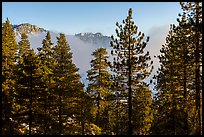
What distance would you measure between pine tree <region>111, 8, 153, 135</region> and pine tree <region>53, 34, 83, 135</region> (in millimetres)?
6531

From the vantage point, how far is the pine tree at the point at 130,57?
24469mm

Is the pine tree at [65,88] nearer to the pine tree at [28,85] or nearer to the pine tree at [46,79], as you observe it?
the pine tree at [46,79]

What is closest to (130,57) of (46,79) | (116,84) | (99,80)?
(116,84)

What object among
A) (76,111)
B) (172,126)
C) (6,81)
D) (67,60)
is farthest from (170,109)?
(6,81)

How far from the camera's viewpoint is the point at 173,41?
28.6m

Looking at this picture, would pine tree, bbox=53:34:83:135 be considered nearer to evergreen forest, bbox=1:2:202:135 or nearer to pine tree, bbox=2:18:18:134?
evergreen forest, bbox=1:2:202:135

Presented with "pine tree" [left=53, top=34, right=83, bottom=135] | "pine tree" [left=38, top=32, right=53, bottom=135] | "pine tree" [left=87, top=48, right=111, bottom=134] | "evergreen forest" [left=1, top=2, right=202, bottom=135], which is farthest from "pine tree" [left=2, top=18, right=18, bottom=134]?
"pine tree" [left=87, top=48, right=111, bottom=134]

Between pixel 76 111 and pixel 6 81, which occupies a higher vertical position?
pixel 6 81

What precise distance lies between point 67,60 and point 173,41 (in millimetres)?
11196

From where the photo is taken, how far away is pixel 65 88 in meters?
28.8

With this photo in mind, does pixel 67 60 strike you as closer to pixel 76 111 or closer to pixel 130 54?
pixel 76 111

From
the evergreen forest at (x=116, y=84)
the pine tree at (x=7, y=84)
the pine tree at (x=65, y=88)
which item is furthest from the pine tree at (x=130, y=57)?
the pine tree at (x=7, y=84)

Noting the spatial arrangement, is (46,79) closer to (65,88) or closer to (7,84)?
(65,88)

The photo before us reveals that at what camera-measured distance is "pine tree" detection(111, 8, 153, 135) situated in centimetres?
2447
